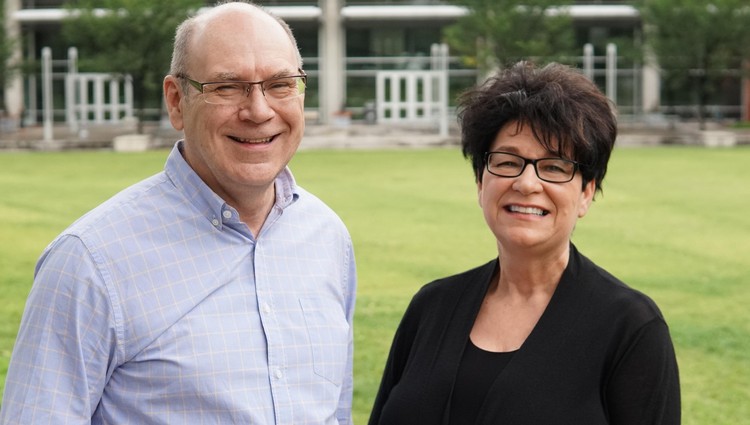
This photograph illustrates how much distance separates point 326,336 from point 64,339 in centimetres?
77

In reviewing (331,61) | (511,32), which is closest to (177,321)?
(511,32)

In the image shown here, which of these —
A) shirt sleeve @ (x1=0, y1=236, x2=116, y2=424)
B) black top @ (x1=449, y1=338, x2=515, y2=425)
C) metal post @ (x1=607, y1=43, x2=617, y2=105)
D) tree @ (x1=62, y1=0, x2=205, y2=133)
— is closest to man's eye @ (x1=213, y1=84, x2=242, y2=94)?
shirt sleeve @ (x1=0, y1=236, x2=116, y2=424)

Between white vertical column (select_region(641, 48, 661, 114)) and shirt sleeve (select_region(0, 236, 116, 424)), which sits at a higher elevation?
white vertical column (select_region(641, 48, 661, 114))

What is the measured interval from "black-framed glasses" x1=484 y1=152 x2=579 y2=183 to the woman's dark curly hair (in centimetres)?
3

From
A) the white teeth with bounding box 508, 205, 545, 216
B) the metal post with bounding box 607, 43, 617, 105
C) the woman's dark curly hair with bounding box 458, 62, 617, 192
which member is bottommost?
the white teeth with bounding box 508, 205, 545, 216

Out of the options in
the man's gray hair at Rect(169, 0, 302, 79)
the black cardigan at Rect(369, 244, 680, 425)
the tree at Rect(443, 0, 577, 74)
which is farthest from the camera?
the tree at Rect(443, 0, 577, 74)

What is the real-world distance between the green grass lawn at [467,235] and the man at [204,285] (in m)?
4.30

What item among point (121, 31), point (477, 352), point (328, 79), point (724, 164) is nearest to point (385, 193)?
point (724, 164)

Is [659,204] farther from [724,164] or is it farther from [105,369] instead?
[105,369]

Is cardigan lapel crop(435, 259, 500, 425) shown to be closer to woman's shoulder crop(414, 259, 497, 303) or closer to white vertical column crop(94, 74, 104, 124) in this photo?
woman's shoulder crop(414, 259, 497, 303)

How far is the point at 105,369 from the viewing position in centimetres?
299

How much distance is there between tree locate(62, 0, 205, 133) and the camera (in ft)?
151

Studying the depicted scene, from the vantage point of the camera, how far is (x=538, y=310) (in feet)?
11.3

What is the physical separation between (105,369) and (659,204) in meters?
18.8
